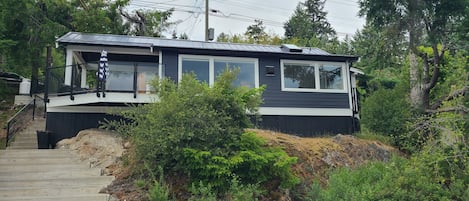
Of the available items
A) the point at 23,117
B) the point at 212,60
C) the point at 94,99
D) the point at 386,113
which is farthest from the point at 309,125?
A: the point at 23,117

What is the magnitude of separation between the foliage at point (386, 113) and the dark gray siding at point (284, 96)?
897 millimetres

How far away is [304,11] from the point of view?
37844 millimetres

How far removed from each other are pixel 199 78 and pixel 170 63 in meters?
1.02

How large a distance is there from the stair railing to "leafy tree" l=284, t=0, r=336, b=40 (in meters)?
25.1

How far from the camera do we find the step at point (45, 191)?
7055mm

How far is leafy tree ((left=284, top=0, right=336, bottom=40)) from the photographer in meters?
35.1

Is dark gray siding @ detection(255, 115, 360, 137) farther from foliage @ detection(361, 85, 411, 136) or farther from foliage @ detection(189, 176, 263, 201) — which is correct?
foliage @ detection(189, 176, 263, 201)

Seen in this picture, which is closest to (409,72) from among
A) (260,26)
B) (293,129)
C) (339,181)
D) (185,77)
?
(293,129)

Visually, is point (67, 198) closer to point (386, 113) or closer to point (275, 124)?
point (275, 124)

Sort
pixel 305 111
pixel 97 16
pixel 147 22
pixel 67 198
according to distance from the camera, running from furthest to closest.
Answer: pixel 147 22 → pixel 97 16 → pixel 305 111 → pixel 67 198

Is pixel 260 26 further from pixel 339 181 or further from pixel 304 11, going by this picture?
pixel 339 181

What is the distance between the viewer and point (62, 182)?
7617 millimetres

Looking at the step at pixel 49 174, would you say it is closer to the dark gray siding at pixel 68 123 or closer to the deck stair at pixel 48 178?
the deck stair at pixel 48 178

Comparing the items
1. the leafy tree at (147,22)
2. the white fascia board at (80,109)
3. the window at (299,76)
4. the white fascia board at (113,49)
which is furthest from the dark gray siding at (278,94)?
the leafy tree at (147,22)
